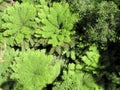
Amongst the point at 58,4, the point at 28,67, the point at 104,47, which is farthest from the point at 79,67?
the point at 58,4

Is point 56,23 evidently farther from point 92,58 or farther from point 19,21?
point 92,58

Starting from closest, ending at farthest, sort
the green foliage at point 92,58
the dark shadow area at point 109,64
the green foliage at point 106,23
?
the green foliage at point 106,23
the dark shadow area at point 109,64
the green foliage at point 92,58

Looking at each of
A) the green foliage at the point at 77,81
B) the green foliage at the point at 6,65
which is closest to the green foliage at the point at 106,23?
the green foliage at the point at 77,81

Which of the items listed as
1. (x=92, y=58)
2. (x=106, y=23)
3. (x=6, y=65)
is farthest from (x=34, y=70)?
(x=106, y=23)

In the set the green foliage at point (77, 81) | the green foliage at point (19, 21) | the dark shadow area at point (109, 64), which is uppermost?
the green foliage at point (19, 21)

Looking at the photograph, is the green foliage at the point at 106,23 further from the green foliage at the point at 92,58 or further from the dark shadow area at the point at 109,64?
the green foliage at the point at 92,58

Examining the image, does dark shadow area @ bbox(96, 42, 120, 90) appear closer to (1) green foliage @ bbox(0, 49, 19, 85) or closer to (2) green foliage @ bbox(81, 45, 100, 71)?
(2) green foliage @ bbox(81, 45, 100, 71)

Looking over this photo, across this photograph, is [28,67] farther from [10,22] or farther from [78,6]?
[78,6]

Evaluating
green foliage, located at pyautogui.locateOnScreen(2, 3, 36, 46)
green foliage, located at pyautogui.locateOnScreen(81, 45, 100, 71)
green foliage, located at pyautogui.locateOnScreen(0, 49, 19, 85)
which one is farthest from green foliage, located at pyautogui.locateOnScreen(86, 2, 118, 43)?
green foliage, located at pyautogui.locateOnScreen(0, 49, 19, 85)
